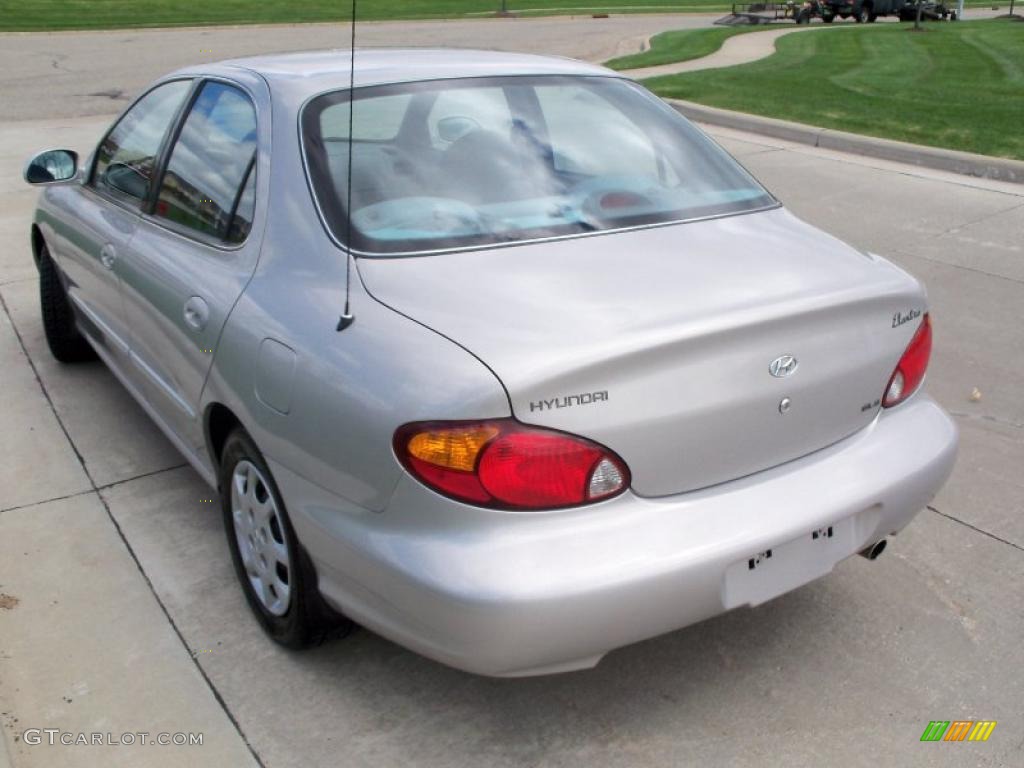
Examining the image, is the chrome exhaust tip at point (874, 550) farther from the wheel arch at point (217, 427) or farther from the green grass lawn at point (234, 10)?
the green grass lawn at point (234, 10)

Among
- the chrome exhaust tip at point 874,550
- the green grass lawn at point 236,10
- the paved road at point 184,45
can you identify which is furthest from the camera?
the green grass lawn at point 236,10

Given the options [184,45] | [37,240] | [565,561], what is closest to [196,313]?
[565,561]

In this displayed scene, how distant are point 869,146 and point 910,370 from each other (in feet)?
25.3

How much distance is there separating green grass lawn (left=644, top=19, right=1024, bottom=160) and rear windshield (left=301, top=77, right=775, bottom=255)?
7149mm

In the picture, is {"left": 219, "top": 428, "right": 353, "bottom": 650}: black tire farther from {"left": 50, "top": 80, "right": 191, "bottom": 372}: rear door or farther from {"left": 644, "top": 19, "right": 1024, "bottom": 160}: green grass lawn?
{"left": 644, "top": 19, "right": 1024, "bottom": 160}: green grass lawn

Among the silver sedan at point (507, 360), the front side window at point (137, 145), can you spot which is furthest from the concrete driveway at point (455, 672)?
the front side window at point (137, 145)

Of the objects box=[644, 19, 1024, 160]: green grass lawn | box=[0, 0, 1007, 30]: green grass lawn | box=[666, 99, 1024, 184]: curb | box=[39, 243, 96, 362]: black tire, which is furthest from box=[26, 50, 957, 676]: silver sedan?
box=[0, 0, 1007, 30]: green grass lawn

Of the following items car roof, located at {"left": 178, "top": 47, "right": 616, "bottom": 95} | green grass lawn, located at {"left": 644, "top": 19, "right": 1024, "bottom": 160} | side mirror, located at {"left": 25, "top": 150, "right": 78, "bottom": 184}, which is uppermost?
car roof, located at {"left": 178, "top": 47, "right": 616, "bottom": 95}

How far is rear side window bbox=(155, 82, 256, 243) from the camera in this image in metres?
3.23

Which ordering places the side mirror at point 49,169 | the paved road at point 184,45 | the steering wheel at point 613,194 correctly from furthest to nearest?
the paved road at point 184,45, the side mirror at point 49,169, the steering wheel at point 613,194

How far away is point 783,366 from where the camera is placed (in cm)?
257

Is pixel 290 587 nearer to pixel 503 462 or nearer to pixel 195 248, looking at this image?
pixel 503 462

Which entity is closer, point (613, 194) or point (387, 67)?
point (613, 194)

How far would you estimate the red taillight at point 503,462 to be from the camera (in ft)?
7.58
